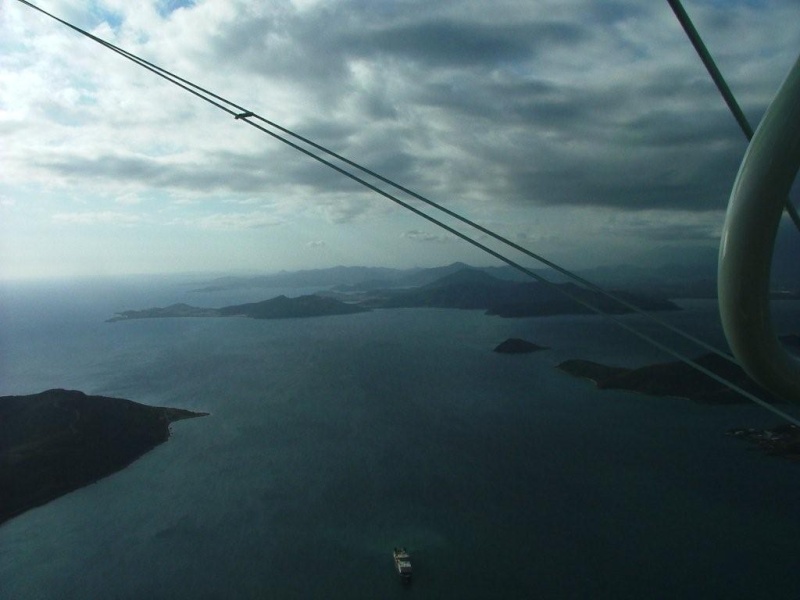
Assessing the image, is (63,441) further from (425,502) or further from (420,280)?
(420,280)

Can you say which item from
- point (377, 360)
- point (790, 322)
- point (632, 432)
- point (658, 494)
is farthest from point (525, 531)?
point (790, 322)

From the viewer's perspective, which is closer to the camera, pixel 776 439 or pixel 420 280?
pixel 776 439

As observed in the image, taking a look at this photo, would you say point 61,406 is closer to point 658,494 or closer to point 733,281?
point 658,494

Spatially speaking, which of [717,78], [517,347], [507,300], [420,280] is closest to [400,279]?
[420,280]

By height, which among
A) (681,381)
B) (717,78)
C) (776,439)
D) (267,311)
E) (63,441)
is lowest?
(776,439)

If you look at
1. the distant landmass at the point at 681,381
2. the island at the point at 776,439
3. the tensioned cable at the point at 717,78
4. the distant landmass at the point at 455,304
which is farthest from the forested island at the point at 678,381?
the distant landmass at the point at 455,304

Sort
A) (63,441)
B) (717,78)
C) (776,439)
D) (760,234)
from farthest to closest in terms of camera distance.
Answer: (776,439) < (63,441) < (717,78) < (760,234)
